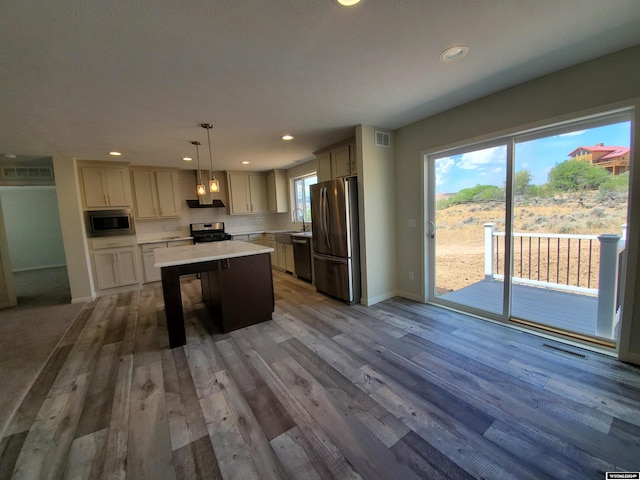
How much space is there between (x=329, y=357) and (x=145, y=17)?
271cm

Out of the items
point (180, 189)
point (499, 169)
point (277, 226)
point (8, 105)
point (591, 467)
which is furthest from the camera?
point (277, 226)

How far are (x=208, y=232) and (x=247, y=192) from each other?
134 cm

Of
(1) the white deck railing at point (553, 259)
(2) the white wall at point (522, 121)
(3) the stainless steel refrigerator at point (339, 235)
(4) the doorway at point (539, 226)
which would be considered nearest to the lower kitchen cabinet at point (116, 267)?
(3) the stainless steel refrigerator at point (339, 235)

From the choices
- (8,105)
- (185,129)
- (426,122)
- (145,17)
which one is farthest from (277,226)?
(145,17)

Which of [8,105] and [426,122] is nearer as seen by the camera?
[8,105]

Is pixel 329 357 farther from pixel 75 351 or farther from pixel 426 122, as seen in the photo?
pixel 426 122

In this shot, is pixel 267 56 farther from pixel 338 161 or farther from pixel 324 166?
pixel 324 166

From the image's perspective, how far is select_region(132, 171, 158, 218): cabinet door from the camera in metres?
5.04

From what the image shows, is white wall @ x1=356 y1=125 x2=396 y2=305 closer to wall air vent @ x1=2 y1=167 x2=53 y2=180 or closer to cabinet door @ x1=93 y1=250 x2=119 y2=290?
cabinet door @ x1=93 y1=250 x2=119 y2=290

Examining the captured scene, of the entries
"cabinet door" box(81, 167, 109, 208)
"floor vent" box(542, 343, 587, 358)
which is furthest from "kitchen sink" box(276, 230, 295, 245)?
"floor vent" box(542, 343, 587, 358)

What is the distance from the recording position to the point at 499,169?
2781 millimetres

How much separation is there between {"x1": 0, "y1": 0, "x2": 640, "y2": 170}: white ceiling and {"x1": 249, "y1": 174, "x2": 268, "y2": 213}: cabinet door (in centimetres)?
329

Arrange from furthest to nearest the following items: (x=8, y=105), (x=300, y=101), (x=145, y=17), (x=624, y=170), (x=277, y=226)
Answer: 1. (x=277, y=226)
2. (x=300, y=101)
3. (x=8, y=105)
4. (x=624, y=170)
5. (x=145, y=17)

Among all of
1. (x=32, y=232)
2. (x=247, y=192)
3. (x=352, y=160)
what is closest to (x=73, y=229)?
(x=247, y=192)
